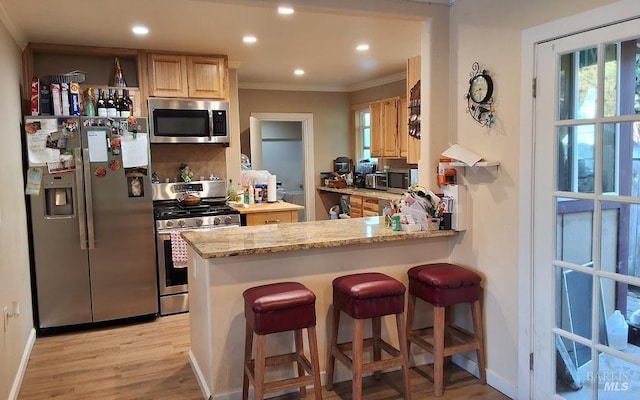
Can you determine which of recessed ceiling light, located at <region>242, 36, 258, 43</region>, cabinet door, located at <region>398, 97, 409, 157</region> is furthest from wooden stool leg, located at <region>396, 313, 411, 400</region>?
cabinet door, located at <region>398, 97, 409, 157</region>

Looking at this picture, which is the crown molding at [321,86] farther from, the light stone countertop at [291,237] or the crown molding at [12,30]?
the light stone countertop at [291,237]

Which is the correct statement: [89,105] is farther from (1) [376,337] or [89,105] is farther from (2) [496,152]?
(2) [496,152]

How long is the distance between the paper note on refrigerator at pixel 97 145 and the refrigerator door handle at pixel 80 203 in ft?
0.31

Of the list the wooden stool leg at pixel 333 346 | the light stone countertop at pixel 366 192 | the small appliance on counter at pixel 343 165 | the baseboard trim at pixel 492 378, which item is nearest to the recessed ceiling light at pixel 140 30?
the wooden stool leg at pixel 333 346

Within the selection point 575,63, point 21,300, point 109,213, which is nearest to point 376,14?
point 575,63

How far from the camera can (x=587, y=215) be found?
7.20 ft

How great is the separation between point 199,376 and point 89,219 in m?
1.72

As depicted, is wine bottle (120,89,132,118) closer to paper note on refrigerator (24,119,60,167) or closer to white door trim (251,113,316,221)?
paper note on refrigerator (24,119,60,167)

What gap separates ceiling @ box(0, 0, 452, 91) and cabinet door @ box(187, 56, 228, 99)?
0.13m

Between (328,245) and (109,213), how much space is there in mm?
2172

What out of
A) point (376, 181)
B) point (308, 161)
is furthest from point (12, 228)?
point (308, 161)

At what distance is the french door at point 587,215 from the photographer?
2.03 metres

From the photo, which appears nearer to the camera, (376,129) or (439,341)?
(439,341)

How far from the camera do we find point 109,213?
3939 mm
